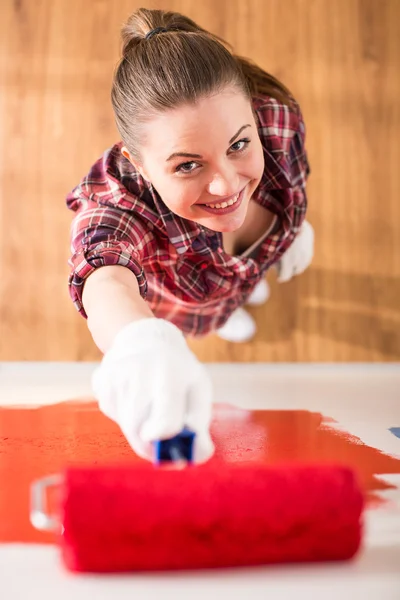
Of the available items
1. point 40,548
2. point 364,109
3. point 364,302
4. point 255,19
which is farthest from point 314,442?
point 255,19

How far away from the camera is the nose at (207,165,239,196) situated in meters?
0.99

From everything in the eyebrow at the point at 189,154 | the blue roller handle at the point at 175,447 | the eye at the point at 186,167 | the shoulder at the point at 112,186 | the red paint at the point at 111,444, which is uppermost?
the eyebrow at the point at 189,154

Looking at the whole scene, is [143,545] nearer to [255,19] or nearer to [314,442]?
[314,442]

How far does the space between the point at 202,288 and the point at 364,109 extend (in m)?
0.89

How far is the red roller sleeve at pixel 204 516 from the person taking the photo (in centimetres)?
60

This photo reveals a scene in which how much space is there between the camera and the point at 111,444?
1.10 meters

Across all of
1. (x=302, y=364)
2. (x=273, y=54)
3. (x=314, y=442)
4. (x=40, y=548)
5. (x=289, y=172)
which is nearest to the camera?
(x=40, y=548)

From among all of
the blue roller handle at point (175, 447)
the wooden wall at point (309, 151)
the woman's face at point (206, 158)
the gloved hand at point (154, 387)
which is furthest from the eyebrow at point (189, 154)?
the wooden wall at point (309, 151)

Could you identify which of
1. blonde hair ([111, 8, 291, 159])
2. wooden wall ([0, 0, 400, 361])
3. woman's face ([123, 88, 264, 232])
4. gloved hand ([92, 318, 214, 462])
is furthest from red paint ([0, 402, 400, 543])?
wooden wall ([0, 0, 400, 361])

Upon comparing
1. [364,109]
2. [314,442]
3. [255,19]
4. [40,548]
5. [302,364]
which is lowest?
[302,364]

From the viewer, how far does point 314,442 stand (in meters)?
1.10

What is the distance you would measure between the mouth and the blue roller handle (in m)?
0.45

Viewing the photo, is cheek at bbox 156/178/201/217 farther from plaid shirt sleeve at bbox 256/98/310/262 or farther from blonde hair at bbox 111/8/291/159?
plaid shirt sleeve at bbox 256/98/310/262

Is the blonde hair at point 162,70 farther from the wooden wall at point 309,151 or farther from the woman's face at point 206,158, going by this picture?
the wooden wall at point 309,151
